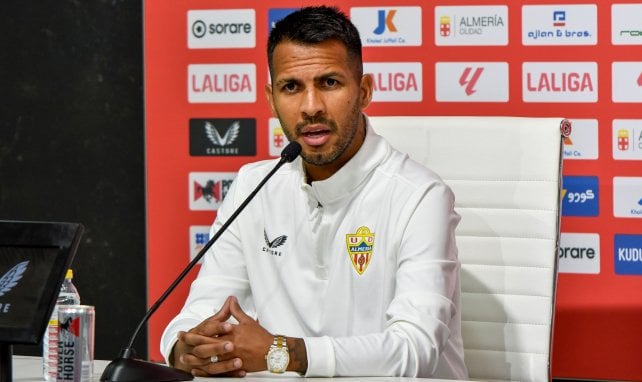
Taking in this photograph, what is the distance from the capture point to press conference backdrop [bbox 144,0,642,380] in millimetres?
2885

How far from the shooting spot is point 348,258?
6.92ft

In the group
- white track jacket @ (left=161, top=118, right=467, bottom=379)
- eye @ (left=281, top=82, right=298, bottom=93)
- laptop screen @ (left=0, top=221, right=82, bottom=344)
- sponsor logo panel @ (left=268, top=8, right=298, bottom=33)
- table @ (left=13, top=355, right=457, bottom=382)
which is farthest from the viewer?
sponsor logo panel @ (left=268, top=8, right=298, bottom=33)

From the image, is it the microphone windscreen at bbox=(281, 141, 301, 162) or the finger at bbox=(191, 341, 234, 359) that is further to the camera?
the microphone windscreen at bbox=(281, 141, 301, 162)

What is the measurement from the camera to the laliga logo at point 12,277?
4.62ft

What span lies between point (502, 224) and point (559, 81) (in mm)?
821

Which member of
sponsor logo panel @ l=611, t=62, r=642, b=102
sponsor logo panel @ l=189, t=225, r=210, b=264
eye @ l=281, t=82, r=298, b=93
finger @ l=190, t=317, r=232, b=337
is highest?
sponsor logo panel @ l=611, t=62, r=642, b=102

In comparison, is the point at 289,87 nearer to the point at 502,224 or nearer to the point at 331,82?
the point at 331,82

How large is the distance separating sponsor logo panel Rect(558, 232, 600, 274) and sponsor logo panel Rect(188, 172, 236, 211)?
1.07m

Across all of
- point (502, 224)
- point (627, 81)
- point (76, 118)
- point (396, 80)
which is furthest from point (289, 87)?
point (76, 118)

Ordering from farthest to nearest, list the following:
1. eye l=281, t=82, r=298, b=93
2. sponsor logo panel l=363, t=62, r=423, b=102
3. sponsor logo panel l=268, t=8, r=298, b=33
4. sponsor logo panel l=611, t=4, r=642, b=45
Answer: sponsor logo panel l=268, t=8, r=298, b=33, sponsor logo panel l=363, t=62, r=423, b=102, sponsor logo panel l=611, t=4, r=642, b=45, eye l=281, t=82, r=298, b=93

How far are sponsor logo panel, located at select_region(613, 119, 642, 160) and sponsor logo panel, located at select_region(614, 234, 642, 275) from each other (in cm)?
24

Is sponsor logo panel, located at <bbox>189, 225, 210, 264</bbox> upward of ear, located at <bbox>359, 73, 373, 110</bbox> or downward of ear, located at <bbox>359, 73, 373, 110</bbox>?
downward

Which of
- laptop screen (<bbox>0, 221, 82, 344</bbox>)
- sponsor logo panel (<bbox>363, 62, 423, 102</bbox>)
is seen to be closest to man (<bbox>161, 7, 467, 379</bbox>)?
laptop screen (<bbox>0, 221, 82, 344</bbox>)

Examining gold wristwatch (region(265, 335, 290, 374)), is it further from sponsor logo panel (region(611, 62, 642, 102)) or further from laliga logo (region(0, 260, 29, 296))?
sponsor logo panel (region(611, 62, 642, 102))
